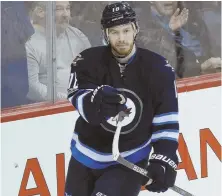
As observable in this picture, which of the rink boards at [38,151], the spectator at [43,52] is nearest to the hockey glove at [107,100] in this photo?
the rink boards at [38,151]

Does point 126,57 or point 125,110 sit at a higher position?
point 126,57

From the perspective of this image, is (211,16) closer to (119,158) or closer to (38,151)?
(38,151)

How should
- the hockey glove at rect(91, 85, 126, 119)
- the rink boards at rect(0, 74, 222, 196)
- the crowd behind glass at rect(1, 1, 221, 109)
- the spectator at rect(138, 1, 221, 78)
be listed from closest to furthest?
the hockey glove at rect(91, 85, 126, 119)
the rink boards at rect(0, 74, 222, 196)
the crowd behind glass at rect(1, 1, 221, 109)
the spectator at rect(138, 1, 221, 78)

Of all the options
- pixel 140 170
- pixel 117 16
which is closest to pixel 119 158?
pixel 140 170

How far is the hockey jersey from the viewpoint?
2756 millimetres

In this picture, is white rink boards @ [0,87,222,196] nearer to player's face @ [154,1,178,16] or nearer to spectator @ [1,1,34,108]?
spectator @ [1,1,34,108]

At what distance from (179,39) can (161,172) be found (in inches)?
56.9

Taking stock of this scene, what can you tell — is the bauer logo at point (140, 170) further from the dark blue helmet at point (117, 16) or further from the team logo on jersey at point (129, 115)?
the dark blue helmet at point (117, 16)

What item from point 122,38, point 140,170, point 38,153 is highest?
point 122,38

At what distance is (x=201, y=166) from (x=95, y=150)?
3.58 feet

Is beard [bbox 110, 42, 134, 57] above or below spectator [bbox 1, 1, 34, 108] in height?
above

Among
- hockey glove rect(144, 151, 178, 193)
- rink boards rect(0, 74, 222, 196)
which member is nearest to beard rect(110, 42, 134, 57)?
hockey glove rect(144, 151, 178, 193)

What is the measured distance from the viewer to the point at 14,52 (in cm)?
379

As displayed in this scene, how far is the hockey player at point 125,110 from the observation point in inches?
107
